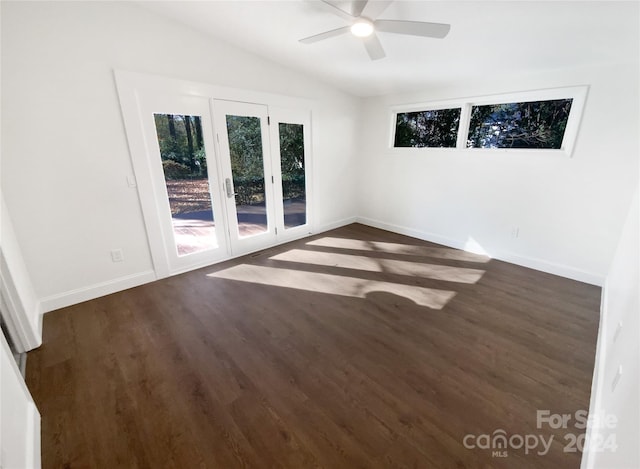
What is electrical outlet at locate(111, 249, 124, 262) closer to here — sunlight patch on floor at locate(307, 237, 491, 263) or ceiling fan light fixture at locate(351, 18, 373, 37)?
sunlight patch on floor at locate(307, 237, 491, 263)

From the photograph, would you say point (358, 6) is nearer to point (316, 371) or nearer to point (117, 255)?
point (316, 371)

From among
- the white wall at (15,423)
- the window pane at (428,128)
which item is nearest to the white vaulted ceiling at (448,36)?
the window pane at (428,128)

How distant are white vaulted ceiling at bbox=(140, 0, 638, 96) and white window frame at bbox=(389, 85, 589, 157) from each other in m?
0.25

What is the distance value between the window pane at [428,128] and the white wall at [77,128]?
289 cm

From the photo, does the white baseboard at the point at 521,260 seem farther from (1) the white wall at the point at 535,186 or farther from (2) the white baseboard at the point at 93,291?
(2) the white baseboard at the point at 93,291

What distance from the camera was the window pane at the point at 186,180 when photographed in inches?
119

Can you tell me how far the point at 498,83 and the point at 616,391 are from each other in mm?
3461

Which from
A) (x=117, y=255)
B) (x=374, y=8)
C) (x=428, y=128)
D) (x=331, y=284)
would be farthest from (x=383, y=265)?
(x=117, y=255)

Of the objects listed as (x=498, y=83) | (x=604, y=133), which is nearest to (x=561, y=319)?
(x=604, y=133)

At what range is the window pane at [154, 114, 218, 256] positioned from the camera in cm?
303

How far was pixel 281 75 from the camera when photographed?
3.79 metres

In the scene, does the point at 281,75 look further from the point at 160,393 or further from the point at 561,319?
the point at 561,319

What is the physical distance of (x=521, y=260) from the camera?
354 cm

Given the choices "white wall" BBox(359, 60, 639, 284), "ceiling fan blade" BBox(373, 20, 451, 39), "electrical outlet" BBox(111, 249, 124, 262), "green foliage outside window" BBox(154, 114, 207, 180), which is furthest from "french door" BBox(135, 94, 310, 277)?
"ceiling fan blade" BBox(373, 20, 451, 39)
